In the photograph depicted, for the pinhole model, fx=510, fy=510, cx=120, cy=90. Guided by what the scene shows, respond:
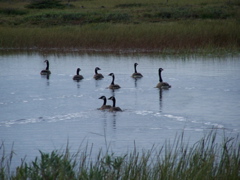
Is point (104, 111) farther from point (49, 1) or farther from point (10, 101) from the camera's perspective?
point (49, 1)

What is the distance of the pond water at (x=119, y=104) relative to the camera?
38.2 ft

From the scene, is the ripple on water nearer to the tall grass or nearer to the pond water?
the pond water

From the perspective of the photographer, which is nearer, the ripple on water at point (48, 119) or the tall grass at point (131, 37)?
the ripple on water at point (48, 119)

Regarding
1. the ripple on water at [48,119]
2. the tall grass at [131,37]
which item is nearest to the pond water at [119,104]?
the ripple on water at [48,119]

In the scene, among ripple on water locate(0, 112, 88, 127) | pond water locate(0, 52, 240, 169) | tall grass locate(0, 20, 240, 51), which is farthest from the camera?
tall grass locate(0, 20, 240, 51)

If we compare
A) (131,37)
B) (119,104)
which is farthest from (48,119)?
(131,37)

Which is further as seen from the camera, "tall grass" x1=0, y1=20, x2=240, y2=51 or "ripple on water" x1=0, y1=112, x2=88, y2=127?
"tall grass" x1=0, y1=20, x2=240, y2=51

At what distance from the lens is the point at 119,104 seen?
16125 mm

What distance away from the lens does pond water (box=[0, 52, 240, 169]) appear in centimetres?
1164

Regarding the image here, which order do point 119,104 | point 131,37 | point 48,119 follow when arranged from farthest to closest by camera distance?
point 131,37 → point 119,104 → point 48,119

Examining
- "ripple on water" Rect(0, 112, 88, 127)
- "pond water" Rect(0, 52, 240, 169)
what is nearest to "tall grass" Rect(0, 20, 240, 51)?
"pond water" Rect(0, 52, 240, 169)

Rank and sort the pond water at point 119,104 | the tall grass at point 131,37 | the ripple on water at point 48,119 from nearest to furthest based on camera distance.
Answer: the pond water at point 119,104 → the ripple on water at point 48,119 → the tall grass at point 131,37

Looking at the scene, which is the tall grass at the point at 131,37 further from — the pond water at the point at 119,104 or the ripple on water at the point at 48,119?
the ripple on water at the point at 48,119

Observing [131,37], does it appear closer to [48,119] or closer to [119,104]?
[119,104]
